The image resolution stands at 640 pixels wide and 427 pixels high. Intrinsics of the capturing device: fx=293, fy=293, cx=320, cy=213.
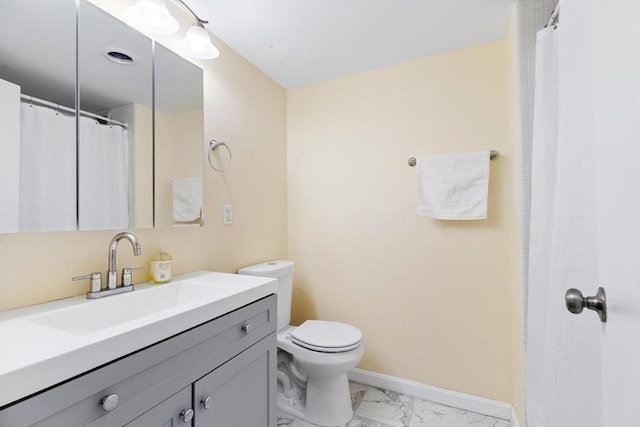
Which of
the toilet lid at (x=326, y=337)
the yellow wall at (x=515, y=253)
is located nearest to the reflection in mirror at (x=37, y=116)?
the toilet lid at (x=326, y=337)

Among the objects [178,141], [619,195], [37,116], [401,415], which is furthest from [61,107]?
[401,415]

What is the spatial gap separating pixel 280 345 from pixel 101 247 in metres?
1.04

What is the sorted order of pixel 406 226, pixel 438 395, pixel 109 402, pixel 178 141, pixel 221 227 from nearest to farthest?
pixel 109 402
pixel 178 141
pixel 221 227
pixel 438 395
pixel 406 226

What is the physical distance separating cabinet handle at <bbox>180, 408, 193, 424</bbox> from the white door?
982 mm

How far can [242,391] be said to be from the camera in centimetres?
109

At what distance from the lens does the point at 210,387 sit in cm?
94

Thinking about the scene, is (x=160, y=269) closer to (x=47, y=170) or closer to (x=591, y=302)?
(x=47, y=170)

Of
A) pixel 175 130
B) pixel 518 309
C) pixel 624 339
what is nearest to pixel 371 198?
pixel 518 309

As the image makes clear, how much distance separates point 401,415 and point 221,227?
4.89 feet

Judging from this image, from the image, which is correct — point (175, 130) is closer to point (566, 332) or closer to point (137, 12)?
point (137, 12)

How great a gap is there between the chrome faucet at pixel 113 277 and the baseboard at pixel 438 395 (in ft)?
5.16

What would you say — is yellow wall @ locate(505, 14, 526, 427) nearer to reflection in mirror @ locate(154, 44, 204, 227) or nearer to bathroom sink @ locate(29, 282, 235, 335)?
bathroom sink @ locate(29, 282, 235, 335)

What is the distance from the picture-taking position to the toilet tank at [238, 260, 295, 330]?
1715 mm

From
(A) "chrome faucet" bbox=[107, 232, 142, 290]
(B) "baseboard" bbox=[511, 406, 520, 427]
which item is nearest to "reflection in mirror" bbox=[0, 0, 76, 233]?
(A) "chrome faucet" bbox=[107, 232, 142, 290]
